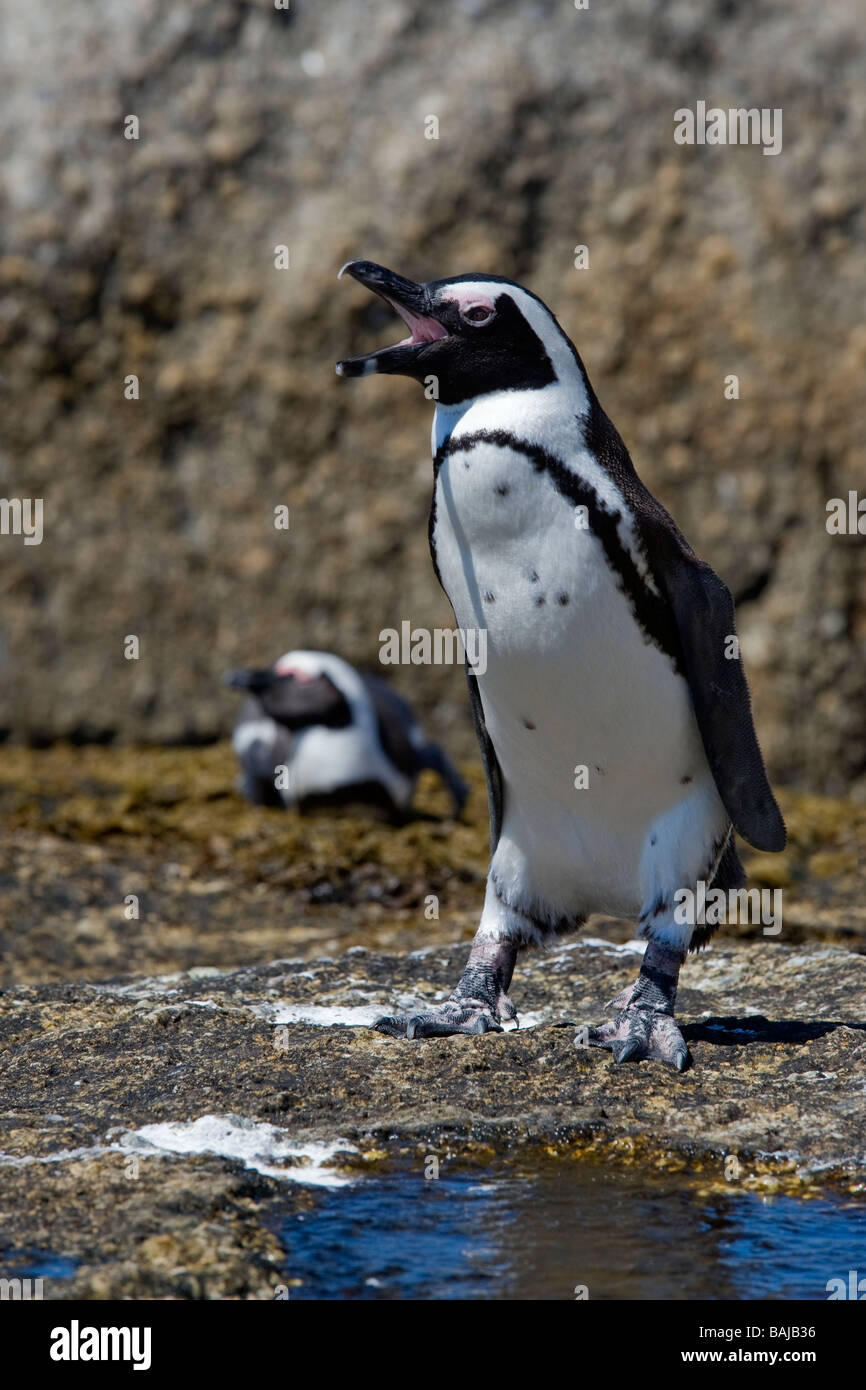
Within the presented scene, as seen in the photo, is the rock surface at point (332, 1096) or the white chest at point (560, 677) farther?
the white chest at point (560, 677)

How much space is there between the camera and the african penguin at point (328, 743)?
9180 millimetres

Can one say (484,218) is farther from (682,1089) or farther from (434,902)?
(682,1089)

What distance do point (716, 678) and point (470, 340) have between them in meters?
0.97

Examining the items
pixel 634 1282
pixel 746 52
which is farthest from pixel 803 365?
pixel 634 1282

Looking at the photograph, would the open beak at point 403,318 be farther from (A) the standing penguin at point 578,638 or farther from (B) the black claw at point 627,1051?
(B) the black claw at point 627,1051

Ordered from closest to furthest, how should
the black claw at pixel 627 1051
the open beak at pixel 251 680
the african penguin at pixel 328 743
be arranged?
1. the black claw at pixel 627 1051
2. the african penguin at pixel 328 743
3. the open beak at pixel 251 680

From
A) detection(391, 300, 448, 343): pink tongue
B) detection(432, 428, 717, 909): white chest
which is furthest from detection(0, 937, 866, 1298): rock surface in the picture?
detection(391, 300, 448, 343): pink tongue

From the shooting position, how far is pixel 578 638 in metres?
3.85

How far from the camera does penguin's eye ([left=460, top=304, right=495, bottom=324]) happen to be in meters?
3.90

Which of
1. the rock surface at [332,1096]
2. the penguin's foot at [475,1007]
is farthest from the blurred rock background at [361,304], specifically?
the penguin's foot at [475,1007]

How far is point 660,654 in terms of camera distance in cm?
393

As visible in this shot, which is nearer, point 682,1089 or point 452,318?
point 682,1089

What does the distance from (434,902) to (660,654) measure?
2.22 meters
